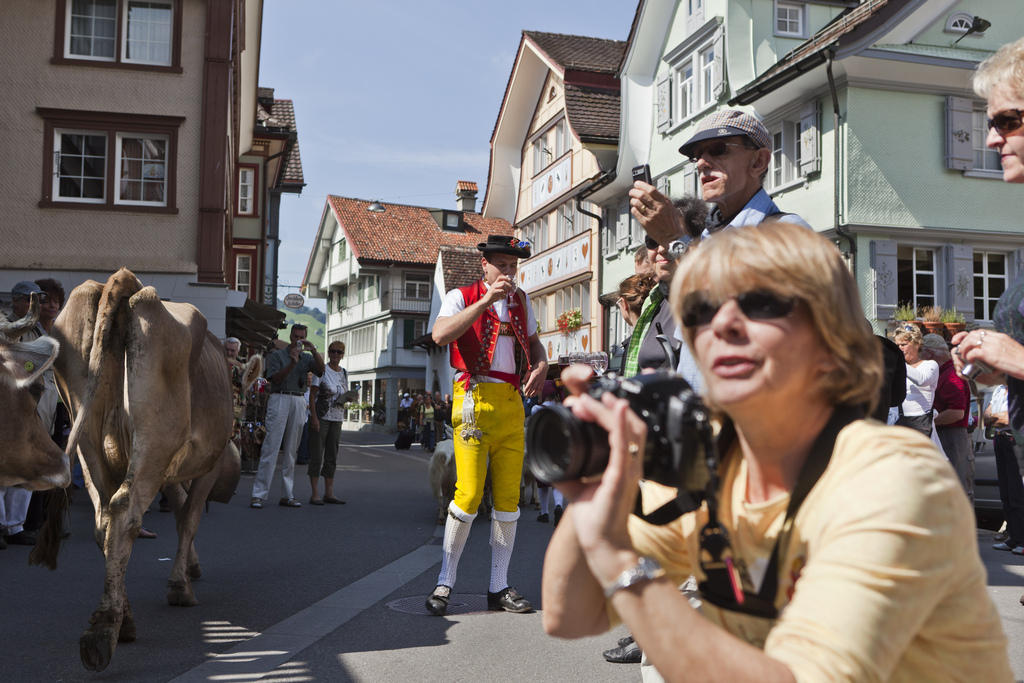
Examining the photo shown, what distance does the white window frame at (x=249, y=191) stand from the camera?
42.7m

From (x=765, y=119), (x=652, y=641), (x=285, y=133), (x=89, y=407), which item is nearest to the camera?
(x=652, y=641)

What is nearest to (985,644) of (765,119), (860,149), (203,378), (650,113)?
(203,378)

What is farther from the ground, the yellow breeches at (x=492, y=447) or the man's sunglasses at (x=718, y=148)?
the man's sunglasses at (x=718, y=148)

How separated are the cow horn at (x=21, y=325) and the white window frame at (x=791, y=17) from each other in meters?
24.4

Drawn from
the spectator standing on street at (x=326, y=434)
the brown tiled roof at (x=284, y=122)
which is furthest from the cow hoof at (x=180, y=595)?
the brown tiled roof at (x=284, y=122)

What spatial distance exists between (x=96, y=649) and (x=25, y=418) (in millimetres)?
1005

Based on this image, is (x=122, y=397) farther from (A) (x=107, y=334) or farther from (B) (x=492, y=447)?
(B) (x=492, y=447)

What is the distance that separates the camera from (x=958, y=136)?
73.6ft

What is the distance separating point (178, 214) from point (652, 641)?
22234 millimetres

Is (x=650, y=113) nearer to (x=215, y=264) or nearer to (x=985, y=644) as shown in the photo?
(x=215, y=264)

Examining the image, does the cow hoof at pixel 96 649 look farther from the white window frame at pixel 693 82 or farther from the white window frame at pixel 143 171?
the white window frame at pixel 693 82

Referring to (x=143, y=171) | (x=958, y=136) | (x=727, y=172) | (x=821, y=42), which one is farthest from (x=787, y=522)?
(x=821, y=42)

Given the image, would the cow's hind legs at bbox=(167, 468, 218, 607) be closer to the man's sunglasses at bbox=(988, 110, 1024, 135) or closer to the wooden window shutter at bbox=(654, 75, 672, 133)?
the man's sunglasses at bbox=(988, 110, 1024, 135)

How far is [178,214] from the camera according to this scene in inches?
883
